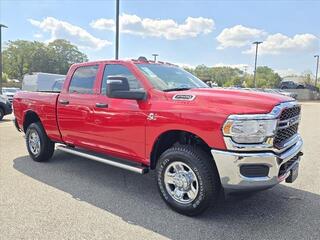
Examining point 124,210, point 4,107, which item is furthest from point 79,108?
point 4,107

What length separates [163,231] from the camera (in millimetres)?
3533

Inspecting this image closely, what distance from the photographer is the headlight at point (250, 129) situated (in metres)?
3.39

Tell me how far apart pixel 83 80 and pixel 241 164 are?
308cm

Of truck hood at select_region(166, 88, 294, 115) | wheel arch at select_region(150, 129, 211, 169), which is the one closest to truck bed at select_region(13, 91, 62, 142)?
wheel arch at select_region(150, 129, 211, 169)

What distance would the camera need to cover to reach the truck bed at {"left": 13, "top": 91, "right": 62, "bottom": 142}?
19.0 feet

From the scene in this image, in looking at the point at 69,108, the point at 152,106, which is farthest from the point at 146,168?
the point at 69,108

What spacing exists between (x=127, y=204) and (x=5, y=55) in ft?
288

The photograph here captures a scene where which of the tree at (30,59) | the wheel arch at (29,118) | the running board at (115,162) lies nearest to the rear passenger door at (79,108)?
the running board at (115,162)

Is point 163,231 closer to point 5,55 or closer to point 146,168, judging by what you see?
point 146,168

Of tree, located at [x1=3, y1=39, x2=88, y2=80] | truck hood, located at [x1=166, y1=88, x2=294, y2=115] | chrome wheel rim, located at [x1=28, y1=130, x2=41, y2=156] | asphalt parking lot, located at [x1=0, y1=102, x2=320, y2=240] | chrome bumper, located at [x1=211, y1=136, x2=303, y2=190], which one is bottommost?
asphalt parking lot, located at [x1=0, y1=102, x2=320, y2=240]

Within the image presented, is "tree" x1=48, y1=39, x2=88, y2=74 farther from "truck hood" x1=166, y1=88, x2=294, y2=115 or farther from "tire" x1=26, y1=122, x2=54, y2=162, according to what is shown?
"truck hood" x1=166, y1=88, x2=294, y2=115

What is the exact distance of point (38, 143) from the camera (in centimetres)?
634

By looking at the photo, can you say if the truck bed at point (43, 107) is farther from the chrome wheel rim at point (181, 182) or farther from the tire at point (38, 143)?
the chrome wheel rim at point (181, 182)

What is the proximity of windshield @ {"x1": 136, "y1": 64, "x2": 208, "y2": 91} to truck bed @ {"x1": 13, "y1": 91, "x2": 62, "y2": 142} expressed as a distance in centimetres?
193
